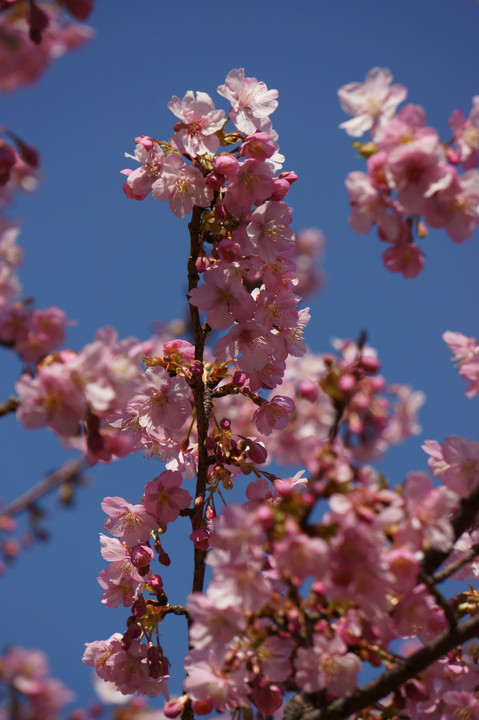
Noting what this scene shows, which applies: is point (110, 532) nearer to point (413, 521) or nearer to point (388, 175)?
point (413, 521)

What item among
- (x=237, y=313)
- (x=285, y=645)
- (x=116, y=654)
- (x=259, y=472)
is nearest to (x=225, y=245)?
(x=237, y=313)

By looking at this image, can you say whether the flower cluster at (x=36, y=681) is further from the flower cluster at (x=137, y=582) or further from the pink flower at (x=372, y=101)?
the pink flower at (x=372, y=101)

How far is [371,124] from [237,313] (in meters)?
0.96

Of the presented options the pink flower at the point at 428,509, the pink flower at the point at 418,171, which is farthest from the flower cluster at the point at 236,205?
the pink flower at the point at 428,509

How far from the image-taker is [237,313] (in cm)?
272

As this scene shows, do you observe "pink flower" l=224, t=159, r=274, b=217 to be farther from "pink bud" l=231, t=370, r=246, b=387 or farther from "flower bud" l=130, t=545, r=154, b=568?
"flower bud" l=130, t=545, r=154, b=568

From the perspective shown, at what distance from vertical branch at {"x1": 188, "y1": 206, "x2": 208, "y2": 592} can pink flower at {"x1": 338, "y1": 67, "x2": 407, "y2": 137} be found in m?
0.78

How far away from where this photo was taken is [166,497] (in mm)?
2715

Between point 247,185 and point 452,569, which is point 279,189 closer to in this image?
point 247,185

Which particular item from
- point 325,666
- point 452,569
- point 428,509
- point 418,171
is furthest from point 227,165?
point 325,666

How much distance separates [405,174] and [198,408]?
1.29m

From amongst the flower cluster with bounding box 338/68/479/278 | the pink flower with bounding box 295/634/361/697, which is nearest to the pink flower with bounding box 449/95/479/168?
the flower cluster with bounding box 338/68/479/278

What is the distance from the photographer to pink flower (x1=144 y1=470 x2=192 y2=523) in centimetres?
270

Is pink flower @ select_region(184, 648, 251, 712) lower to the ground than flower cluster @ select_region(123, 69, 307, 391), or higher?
lower
